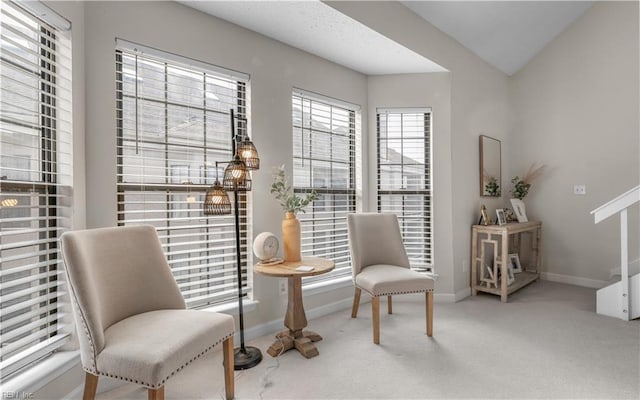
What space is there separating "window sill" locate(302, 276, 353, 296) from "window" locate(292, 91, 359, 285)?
0.06m

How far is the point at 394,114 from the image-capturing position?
11.7ft

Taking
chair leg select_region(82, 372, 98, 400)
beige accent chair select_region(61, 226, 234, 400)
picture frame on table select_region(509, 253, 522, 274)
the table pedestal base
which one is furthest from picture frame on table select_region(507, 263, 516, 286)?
chair leg select_region(82, 372, 98, 400)

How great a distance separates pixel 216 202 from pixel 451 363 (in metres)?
1.82

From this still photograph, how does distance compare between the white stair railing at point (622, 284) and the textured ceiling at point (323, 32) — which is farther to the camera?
the white stair railing at point (622, 284)

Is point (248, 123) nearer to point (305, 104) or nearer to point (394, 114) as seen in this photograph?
point (305, 104)

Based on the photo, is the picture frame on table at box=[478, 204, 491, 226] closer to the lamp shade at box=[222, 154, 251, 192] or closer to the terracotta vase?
the terracotta vase

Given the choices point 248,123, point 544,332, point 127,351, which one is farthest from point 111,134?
point 544,332

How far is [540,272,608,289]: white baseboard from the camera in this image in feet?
12.6

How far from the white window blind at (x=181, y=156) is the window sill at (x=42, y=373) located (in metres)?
0.70

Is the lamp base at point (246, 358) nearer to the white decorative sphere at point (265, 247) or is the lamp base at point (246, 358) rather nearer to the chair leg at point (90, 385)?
the white decorative sphere at point (265, 247)

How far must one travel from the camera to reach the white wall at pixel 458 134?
10.2 ft

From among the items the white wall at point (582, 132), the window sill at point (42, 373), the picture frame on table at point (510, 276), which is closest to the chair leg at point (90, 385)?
the window sill at point (42, 373)

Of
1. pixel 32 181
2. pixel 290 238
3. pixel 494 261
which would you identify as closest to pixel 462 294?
pixel 494 261

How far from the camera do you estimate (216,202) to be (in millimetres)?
2041
